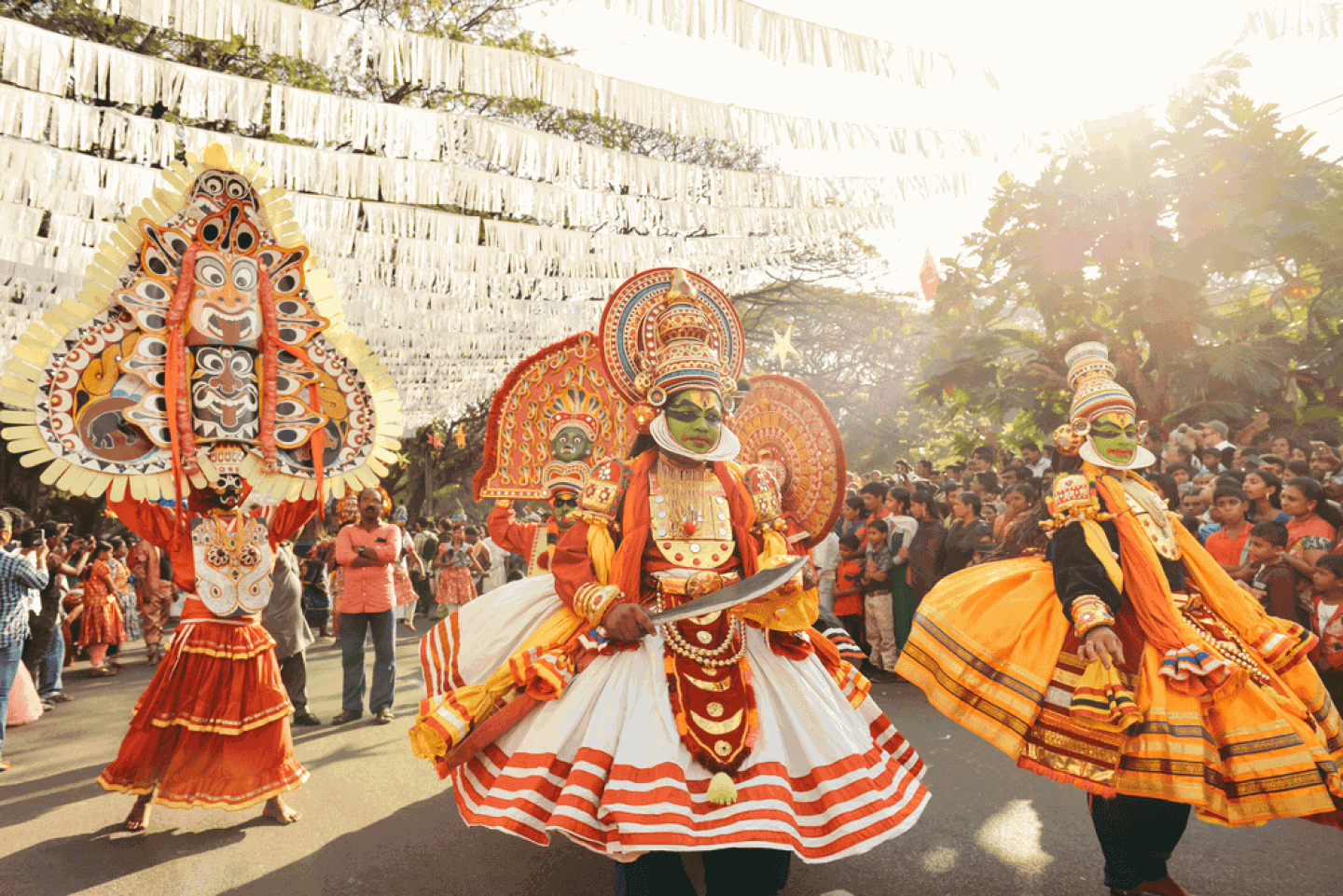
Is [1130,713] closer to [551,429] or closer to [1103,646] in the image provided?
[1103,646]

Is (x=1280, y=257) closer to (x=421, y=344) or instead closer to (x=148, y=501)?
A: (x=421, y=344)

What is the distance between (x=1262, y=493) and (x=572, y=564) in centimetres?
505

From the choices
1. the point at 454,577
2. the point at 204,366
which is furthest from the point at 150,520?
the point at 454,577

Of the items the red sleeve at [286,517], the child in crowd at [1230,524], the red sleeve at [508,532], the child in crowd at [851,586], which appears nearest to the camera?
the red sleeve at [286,517]

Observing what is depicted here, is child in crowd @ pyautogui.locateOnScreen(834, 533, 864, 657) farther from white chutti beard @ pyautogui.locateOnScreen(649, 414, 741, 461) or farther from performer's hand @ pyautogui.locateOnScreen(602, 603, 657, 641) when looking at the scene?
performer's hand @ pyautogui.locateOnScreen(602, 603, 657, 641)

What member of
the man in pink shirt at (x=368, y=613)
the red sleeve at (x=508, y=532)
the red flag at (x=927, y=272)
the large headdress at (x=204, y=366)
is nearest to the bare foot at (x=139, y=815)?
the large headdress at (x=204, y=366)

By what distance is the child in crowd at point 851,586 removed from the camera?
26.9 ft

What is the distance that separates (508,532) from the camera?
6250mm

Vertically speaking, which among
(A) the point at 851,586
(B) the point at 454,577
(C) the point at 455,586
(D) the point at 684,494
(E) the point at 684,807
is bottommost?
(C) the point at 455,586

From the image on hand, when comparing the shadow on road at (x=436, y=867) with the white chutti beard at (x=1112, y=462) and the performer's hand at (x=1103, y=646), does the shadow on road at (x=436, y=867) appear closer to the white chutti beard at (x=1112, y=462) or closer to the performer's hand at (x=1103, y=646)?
the performer's hand at (x=1103, y=646)

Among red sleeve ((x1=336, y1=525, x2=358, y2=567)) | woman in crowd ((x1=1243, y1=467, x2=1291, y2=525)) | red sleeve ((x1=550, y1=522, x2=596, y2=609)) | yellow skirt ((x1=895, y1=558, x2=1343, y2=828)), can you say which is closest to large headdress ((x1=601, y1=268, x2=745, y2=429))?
red sleeve ((x1=550, y1=522, x2=596, y2=609))

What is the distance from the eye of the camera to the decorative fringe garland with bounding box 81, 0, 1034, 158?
362 cm

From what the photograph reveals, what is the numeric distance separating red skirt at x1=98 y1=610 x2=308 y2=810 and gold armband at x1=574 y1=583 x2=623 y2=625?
234cm

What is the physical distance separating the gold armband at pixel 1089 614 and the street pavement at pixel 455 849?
1209 millimetres
